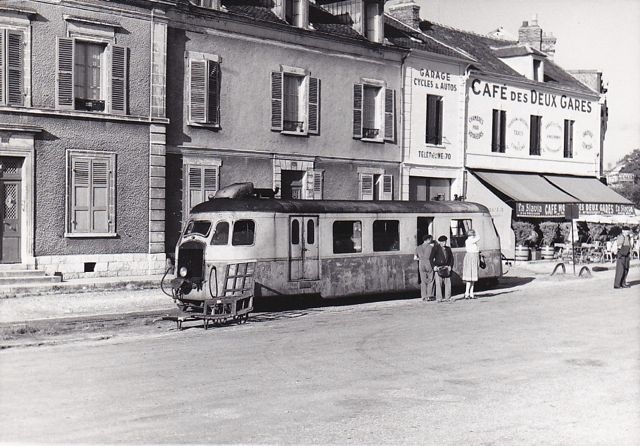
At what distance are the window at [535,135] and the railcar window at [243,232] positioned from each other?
66.7 feet

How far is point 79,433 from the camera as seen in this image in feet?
22.9

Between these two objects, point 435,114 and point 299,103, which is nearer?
point 299,103

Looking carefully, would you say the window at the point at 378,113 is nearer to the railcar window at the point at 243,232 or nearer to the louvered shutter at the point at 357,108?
the louvered shutter at the point at 357,108

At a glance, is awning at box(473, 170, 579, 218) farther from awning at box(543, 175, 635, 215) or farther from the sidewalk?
the sidewalk

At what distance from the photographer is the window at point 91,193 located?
753 inches

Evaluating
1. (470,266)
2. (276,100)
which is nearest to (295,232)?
(470,266)

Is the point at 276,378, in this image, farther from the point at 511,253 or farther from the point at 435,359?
the point at 511,253

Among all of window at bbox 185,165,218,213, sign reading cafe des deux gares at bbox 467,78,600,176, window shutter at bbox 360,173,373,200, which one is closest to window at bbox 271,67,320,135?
window shutter at bbox 360,173,373,200

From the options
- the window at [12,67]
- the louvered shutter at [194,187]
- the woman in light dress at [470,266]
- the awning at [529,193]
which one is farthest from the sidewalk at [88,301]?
the awning at [529,193]

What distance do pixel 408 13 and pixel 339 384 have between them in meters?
24.8

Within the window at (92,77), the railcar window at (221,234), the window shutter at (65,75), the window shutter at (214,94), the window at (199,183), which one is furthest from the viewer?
the window shutter at (214,94)

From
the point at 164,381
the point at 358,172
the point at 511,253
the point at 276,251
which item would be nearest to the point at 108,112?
the point at 276,251

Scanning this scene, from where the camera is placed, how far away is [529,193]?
3067 cm

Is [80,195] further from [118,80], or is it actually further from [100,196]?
[118,80]
